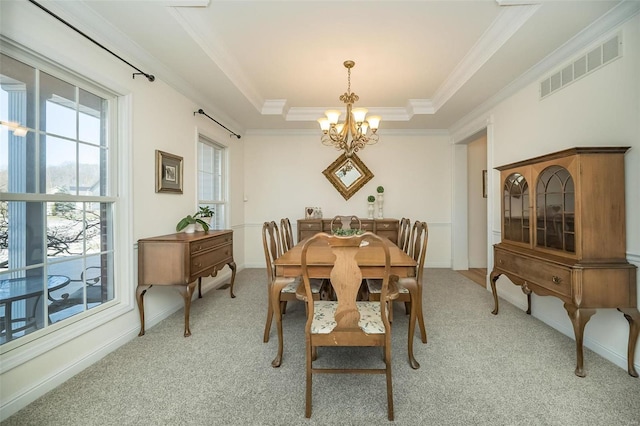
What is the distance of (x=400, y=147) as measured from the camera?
4.95 meters

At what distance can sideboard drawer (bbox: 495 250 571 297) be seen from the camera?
6.20 feet

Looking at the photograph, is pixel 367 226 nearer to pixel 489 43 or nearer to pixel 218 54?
pixel 489 43

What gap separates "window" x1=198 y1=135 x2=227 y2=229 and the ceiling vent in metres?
4.11

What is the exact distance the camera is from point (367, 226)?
456 centimetres

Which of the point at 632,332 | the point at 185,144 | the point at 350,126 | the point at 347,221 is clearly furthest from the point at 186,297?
the point at 632,332

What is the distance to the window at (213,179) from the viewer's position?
370 centimetres

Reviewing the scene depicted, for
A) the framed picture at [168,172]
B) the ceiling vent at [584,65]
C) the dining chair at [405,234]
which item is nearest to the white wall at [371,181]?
the dining chair at [405,234]

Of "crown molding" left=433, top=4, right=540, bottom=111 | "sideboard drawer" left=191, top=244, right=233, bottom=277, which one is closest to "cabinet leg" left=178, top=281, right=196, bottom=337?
"sideboard drawer" left=191, top=244, right=233, bottom=277

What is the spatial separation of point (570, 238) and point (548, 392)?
1106 millimetres

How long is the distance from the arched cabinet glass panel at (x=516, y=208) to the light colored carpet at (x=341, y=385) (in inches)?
35.8

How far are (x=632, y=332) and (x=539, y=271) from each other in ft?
1.96

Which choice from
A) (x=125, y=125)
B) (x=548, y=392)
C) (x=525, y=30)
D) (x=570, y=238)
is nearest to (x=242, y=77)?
(x=125, y=125)

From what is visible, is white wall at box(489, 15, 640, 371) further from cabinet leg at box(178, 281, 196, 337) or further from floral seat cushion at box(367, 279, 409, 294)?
cabinet leg at box(178, 281, 196, 337)

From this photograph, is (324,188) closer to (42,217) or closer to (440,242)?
(440,242)
